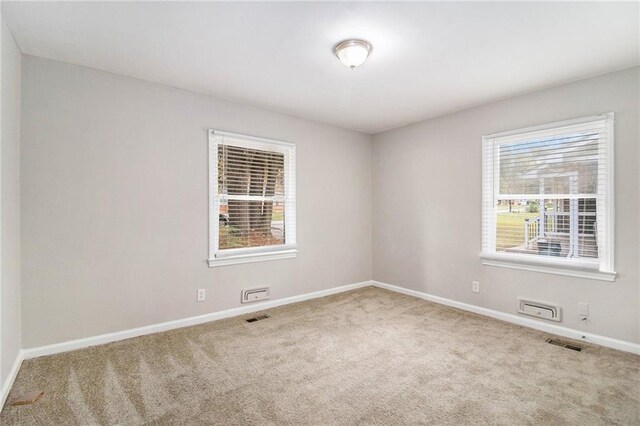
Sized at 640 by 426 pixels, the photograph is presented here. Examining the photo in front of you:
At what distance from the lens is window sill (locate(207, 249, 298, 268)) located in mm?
3525

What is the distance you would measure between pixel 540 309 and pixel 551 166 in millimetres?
1490

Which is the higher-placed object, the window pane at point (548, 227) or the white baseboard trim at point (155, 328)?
the window pane at point (548, 227)

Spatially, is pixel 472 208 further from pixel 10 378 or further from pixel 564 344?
pixel 10 378

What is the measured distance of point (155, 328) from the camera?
3107mm

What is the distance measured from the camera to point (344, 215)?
482cm

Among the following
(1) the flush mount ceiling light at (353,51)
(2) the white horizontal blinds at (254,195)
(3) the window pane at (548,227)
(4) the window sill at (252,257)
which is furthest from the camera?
(2) the white horizontal blinds at (254,195)

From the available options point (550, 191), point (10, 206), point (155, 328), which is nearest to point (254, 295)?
point (155, 328)

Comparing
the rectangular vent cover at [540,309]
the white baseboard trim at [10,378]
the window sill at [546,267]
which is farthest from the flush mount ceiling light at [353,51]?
the white baseboard trim at [10,378]

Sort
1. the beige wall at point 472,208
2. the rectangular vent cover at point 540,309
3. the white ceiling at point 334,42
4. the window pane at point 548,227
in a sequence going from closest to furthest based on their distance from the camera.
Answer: the white ceiling at point 334,42 → the beige wall at point 472,208 → the window pane at point 548,227 → the rectangular vent cover at point 540,309

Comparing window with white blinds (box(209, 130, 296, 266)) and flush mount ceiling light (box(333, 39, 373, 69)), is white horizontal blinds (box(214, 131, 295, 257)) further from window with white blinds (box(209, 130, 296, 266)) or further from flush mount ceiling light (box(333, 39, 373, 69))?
flush mount ceiling light (box(333, 39, 373, 69))

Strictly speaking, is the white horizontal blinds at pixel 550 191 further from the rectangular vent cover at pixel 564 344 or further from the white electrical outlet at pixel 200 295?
the white electrical outlet at pixel 200 295

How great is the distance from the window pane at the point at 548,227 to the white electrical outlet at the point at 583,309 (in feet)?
1.50

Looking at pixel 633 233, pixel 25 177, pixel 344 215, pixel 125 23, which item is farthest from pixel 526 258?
pixel 25 177

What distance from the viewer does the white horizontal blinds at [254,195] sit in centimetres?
363
